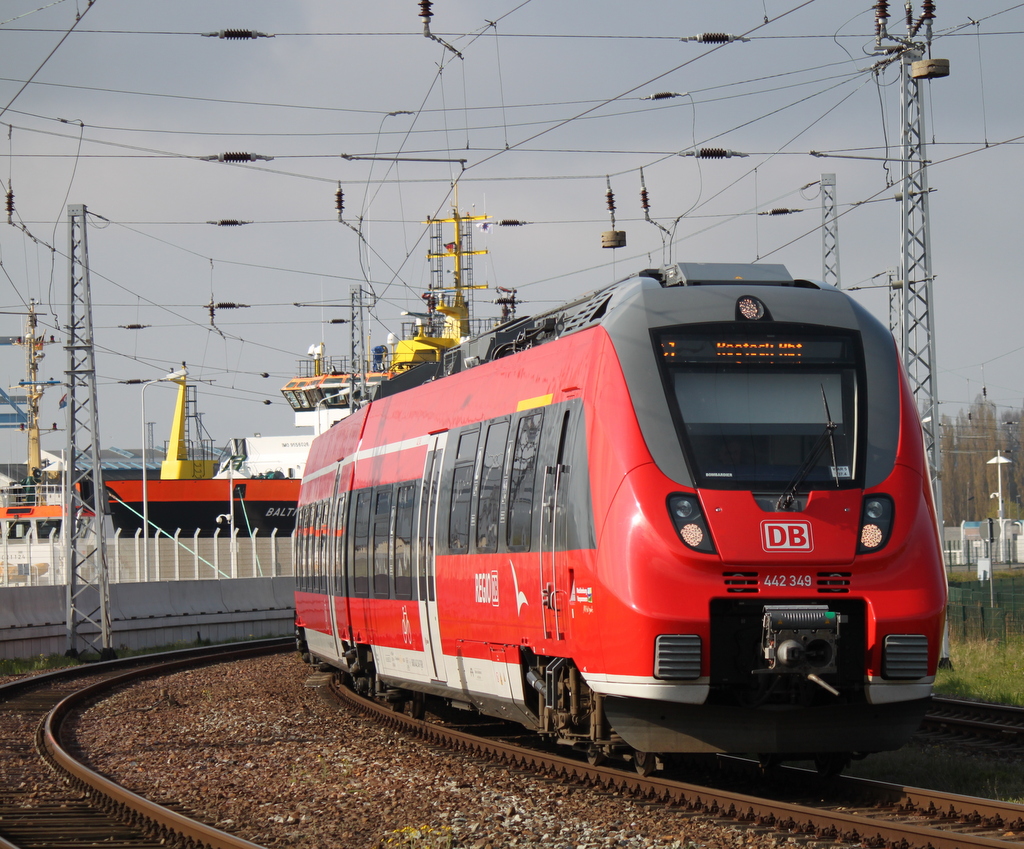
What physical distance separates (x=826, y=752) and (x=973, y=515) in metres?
118

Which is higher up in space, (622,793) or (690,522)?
(690,522)

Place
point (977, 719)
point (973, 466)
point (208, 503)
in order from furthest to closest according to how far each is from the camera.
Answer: point (973, 466), point (208, 503), point (977, 719)

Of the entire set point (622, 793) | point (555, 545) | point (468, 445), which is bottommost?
point (622, 793)

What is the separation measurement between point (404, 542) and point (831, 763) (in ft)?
18.8

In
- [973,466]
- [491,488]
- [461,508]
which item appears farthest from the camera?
[973,466]

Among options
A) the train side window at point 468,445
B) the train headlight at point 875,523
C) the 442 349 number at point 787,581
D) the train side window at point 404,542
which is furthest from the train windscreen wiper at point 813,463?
the train side window at point 404,542

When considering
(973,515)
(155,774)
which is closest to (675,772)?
(155,774)

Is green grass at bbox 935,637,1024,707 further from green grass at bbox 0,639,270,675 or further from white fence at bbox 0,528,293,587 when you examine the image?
white fence at bbox 0,528,293,587

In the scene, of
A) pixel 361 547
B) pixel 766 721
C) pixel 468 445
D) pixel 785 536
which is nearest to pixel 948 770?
pixel 766 721

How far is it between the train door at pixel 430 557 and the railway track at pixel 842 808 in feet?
7.55

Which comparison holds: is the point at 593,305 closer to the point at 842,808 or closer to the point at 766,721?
the point at 766,721

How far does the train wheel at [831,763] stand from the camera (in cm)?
966

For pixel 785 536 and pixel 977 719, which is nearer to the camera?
pixel 785 536

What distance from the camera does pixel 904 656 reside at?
29.3 ft
